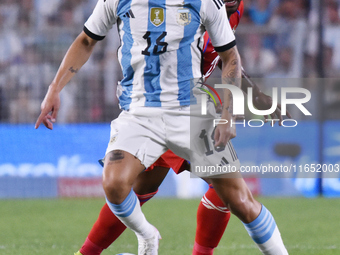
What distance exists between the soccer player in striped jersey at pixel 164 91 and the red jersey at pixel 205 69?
0.22 meters

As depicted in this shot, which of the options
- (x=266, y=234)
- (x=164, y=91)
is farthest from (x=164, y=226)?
(x=164, y=91)

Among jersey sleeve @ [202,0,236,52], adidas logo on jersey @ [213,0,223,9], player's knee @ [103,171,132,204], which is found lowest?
player's knee @ [103,171,132,204]

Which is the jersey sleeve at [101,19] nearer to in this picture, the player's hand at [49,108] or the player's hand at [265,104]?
the player's hand at [49,108]

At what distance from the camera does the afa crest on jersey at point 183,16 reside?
3.04 metres

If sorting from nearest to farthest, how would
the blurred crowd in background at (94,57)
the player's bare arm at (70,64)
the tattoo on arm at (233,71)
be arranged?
the tattoo on arm at (233,71)
the player's bare arm at (70,64)
the blurred crowd in background at (94,57)

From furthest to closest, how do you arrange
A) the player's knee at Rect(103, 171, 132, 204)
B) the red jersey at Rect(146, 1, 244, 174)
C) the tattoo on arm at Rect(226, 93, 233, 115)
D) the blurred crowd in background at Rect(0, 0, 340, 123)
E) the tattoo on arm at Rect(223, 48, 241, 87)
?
the blurred crowd in background at Rect(0, 0, 340, 123)
the red jersey at Rect(146, 1, 244, 174)
the tattoo on arm at Rect(223, 48, 241, 87)
the tattoo on arm at Rect(226, 93, 233, 115)
the player's knee at Rect(103, 171, 132, 204)

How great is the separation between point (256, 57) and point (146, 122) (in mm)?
5447

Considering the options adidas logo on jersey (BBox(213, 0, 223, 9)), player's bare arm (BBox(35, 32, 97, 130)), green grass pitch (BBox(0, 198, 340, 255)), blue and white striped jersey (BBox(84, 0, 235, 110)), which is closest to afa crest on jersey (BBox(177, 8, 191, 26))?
blue and white striped jersey (BBox(84, 0, 235, 110))

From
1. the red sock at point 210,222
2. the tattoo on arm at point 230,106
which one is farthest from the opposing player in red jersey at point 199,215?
the tattoo on arm at point 230,106

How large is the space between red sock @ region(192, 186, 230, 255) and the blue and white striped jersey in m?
0.71

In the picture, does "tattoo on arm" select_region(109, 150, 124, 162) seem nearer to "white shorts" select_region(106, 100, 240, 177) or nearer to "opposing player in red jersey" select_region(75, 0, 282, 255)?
"white shorts" select_region(106, 100, 240, 177)

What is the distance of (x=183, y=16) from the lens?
304 centimetres

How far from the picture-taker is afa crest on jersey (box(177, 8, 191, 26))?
3035 millimetres

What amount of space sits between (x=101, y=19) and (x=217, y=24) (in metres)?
0.63
